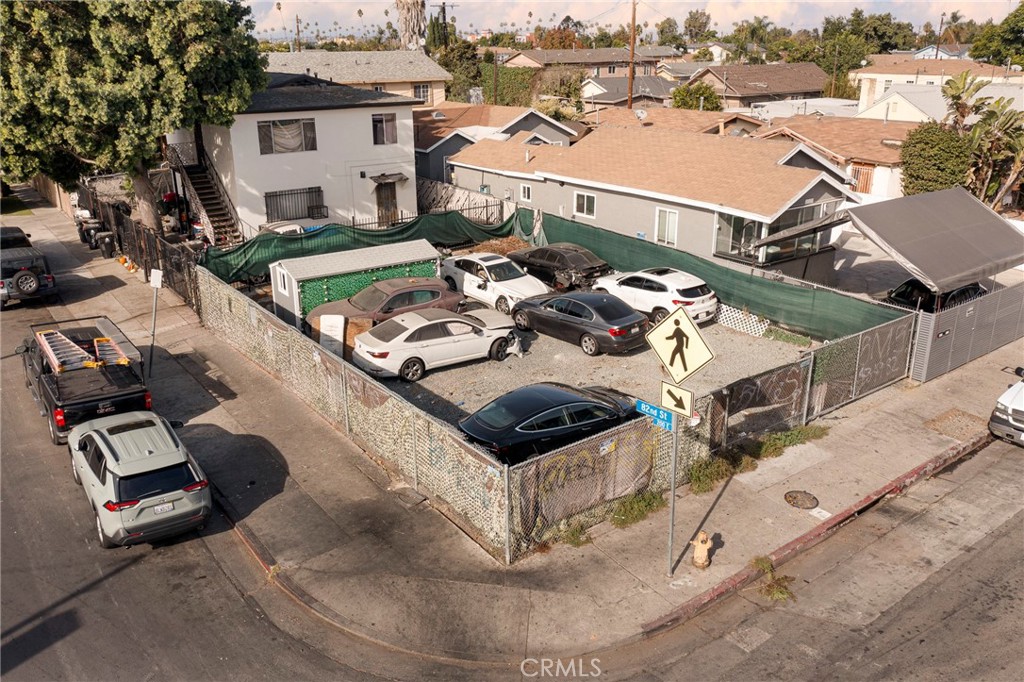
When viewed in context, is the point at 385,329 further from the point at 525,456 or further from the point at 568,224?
the point at 568,224

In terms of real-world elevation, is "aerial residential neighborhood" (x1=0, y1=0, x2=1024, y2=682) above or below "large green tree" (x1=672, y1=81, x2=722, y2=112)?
below

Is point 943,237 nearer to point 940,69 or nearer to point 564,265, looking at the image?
point 564,265

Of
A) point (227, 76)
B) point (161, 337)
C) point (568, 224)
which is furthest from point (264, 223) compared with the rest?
point (568, 224)

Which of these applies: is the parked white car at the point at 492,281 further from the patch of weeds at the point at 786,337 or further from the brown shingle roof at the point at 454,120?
the brown shingle roof at the point at 454,120

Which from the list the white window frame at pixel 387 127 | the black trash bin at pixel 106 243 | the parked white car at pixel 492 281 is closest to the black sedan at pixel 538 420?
→ the parked white car at pixel 492 281

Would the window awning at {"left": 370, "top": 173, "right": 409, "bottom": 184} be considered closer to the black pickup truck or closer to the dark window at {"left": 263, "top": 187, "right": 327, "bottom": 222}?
the dark window at {"left": 263, "top": 187, "right": 327, "bottom": 222}

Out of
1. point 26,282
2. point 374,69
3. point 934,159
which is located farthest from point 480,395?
point 374,69

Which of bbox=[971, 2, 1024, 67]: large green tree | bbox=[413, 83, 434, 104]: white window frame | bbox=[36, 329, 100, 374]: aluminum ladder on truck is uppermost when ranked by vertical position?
bbox=[971, 2, 1024, 67]: large green tree

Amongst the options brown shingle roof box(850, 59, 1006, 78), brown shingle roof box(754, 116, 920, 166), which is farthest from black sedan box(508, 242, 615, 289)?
brown shingle roof box(850, 59, 1006, 78)
